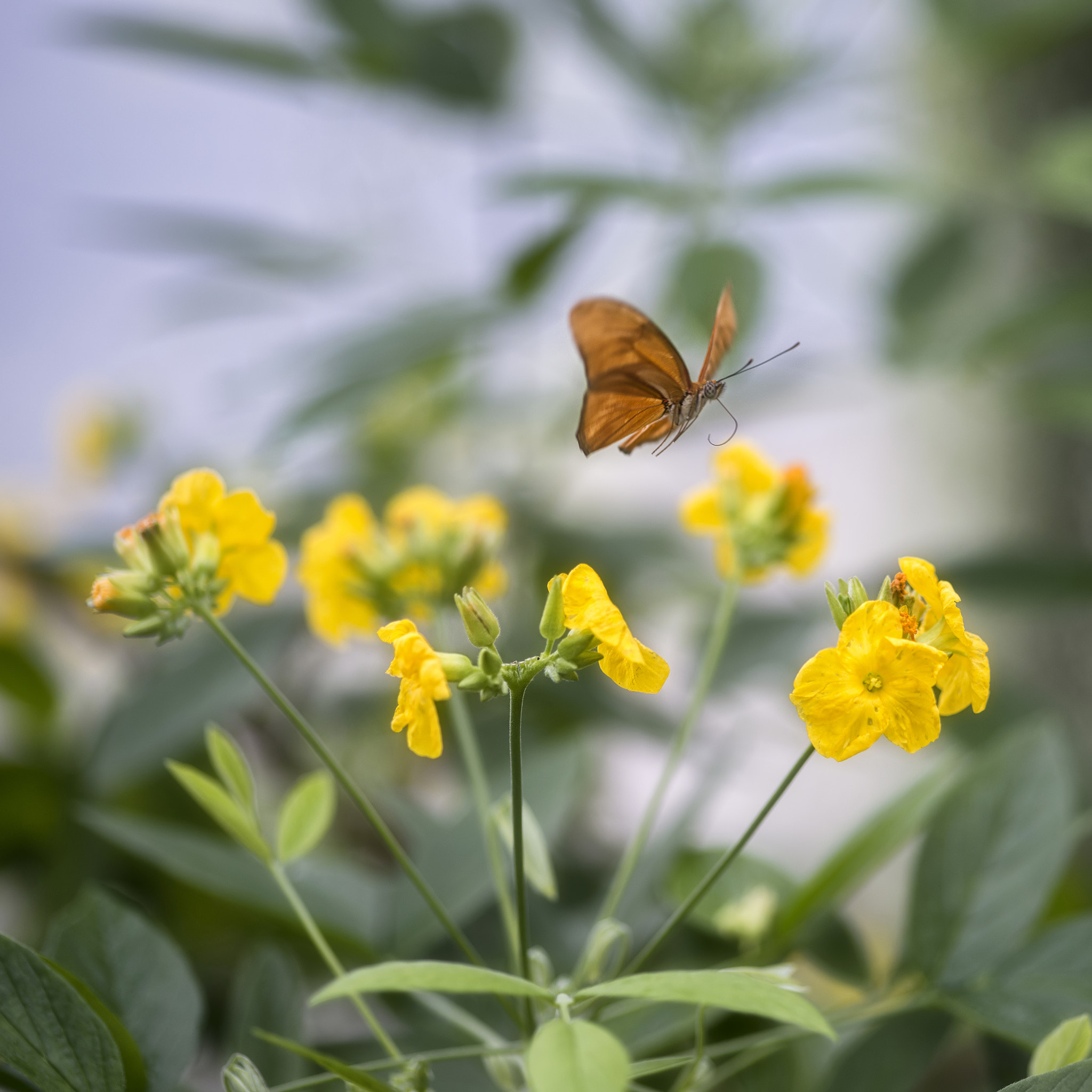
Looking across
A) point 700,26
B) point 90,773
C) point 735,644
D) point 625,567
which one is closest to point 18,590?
point 90,773

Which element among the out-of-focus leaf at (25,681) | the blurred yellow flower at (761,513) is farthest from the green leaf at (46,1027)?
the out-of-focus leaf at (25,681)

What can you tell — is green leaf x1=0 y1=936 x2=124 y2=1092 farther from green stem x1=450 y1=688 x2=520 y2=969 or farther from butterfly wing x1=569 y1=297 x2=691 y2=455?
butterfly wing x1=569 y1=297 x2=691 y2=455

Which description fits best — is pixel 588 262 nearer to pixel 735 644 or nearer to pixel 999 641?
pixel 735 644

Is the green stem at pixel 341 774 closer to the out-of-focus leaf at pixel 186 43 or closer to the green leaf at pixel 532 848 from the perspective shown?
the green leaf at pixel 532 848

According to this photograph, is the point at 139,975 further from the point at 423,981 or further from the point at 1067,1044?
the point at 1067,1044

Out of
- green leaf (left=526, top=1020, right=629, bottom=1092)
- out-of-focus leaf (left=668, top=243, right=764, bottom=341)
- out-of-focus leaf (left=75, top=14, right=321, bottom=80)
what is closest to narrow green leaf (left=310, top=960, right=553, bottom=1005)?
green leaf (left=526, top=1020, right=629, bottom=1092)

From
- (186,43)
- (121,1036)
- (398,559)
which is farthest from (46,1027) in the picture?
(186,43)

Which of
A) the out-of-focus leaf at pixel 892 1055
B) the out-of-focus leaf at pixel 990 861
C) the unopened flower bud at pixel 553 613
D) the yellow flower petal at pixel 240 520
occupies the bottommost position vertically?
the out-of-focus leaf at pixel 892 1055
